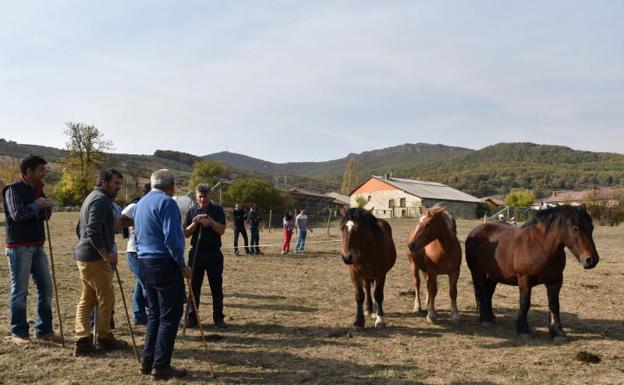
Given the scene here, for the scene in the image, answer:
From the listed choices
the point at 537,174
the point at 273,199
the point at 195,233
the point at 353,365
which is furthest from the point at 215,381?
the point at 537,174

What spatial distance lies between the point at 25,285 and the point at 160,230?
2313 millimetres

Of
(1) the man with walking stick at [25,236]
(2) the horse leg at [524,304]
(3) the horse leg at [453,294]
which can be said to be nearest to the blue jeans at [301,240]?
(3) the horse leg at [453,294]

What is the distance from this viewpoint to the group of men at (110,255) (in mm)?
5004

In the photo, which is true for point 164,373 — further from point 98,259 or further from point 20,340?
point 20,340

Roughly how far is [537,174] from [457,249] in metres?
137

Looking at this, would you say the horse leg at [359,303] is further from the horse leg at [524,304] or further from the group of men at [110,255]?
the horse leg at [524,304]

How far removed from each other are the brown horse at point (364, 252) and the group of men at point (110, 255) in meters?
1.83

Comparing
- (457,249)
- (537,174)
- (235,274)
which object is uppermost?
(537,174)

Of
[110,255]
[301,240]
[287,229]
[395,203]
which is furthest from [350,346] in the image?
[395,203]

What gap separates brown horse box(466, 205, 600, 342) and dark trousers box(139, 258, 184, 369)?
458 centimetres

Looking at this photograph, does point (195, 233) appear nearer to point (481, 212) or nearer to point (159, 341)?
point (159, 341)

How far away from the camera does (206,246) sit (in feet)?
23.9

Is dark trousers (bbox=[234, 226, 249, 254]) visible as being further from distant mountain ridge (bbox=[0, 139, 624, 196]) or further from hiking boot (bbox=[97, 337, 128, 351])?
distant mountain ridge (bbox=[0, 139, 624, 196])

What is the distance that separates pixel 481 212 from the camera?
67.3m
